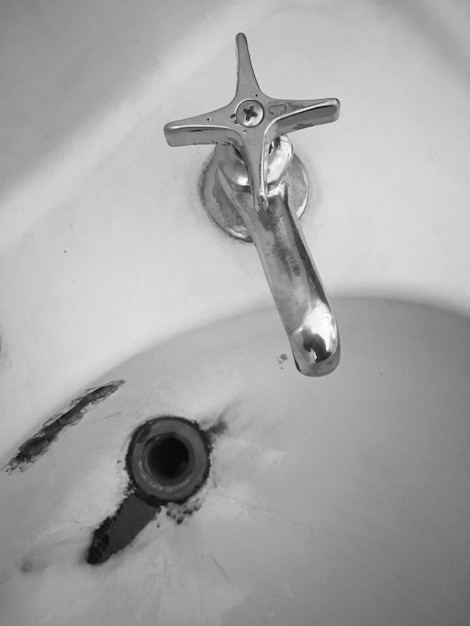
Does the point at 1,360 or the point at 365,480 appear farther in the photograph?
the point at 365,480

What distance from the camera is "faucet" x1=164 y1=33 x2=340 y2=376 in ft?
0.81

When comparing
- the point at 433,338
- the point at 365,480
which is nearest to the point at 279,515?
the point at 365,480

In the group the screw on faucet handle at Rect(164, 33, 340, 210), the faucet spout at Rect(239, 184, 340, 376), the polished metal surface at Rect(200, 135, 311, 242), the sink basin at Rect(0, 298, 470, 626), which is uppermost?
the screw on faucet handle at Rect(164, 33, 340, 210)

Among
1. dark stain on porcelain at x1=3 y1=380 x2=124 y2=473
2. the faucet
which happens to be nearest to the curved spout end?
the faucet

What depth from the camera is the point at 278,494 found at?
1.33 feet

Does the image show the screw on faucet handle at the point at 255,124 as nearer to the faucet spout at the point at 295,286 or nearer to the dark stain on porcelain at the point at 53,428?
the faucet spout at the point at 295,286

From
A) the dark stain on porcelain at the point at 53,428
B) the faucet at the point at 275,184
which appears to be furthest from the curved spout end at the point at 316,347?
the dark stain on porcelain at the point at 53,428

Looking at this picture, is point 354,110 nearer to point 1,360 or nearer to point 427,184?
point 427,184

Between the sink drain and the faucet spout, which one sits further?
the sink drain

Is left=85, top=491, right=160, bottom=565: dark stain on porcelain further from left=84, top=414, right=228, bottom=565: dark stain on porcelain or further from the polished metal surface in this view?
the polished metal surface

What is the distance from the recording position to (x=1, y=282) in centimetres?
30

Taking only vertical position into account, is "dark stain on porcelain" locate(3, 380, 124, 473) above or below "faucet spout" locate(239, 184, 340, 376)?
below

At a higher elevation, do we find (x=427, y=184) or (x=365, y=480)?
(x=427, y=184)

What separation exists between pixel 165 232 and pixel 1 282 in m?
0.09
